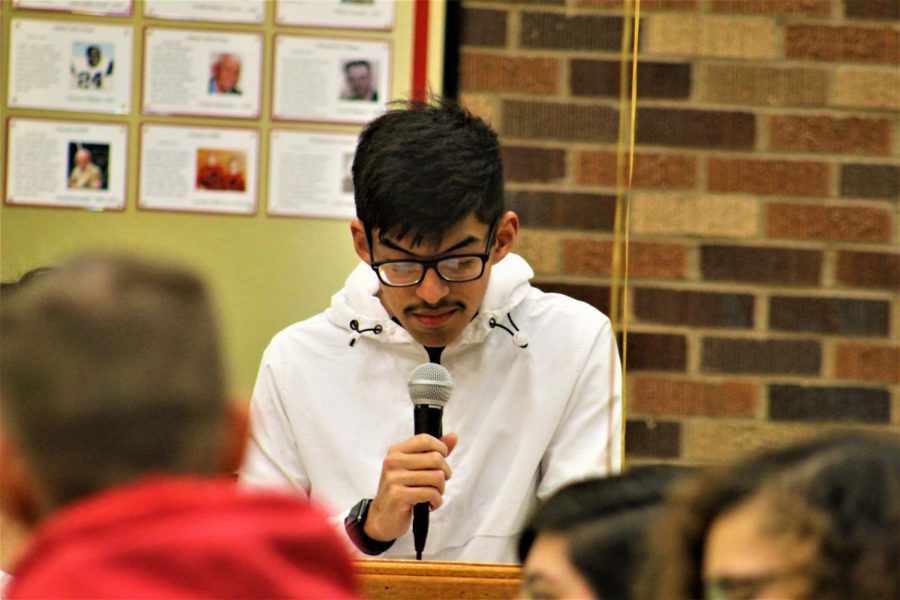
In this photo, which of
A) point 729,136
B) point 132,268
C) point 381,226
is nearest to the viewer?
point 132,268

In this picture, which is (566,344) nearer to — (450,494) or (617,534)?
(450,494)

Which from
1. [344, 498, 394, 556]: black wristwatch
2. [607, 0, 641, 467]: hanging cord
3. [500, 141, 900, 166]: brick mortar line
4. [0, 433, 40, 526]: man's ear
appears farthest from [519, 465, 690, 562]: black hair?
[500, 141, 900, 166]: brick mortar line

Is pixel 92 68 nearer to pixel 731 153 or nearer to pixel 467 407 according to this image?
pixel 467 407

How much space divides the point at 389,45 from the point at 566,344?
0.90m

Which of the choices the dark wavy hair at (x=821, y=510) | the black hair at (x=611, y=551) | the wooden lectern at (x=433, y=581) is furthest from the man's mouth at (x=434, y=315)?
the dark wavy hair at (x=821, y=510)

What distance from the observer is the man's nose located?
85.1 inches

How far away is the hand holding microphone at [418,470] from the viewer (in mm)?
1964

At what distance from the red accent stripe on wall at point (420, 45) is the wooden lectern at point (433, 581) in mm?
1277

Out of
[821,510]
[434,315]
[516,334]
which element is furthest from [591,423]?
[821,510]

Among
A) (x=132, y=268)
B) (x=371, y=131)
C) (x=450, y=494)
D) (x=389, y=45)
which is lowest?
(x=450, y=494)

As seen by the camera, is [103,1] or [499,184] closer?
[499,184]

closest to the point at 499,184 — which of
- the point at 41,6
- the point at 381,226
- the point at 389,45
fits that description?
the point at 381,226

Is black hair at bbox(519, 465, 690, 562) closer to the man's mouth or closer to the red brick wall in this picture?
the man's mouth

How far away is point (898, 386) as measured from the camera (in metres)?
2.90
